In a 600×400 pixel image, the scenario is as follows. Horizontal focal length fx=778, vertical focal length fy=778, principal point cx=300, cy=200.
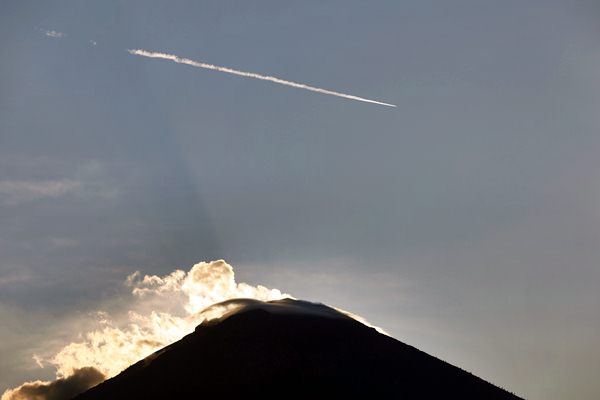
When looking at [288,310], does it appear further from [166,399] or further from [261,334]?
[166,399]

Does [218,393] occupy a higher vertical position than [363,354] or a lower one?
lower

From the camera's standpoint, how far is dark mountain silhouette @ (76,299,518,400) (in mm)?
144250

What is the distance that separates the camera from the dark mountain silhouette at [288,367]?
14425 centimetres

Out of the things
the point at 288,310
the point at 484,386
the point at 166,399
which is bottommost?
the point at 166,399

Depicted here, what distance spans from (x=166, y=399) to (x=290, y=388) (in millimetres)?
23108

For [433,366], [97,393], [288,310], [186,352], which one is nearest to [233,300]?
[288,310]

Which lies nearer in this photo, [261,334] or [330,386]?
[330,386]

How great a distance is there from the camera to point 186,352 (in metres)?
162

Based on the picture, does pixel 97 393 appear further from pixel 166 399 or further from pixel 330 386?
pixel 330 386

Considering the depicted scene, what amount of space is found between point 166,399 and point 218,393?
9840mm

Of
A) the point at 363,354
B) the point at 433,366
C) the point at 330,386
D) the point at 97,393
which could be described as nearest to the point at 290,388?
the point at 330,386

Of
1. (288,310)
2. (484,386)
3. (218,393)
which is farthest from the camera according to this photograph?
(288,310)

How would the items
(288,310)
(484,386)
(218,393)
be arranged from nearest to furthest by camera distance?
(218,393) < (484,386) < (288,310)

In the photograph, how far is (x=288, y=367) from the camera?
15062cm
